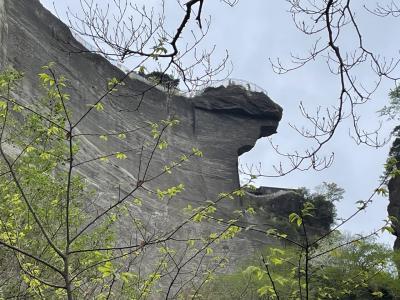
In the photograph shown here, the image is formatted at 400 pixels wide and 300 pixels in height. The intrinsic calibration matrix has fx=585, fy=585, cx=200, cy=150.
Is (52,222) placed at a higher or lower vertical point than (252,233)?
lower

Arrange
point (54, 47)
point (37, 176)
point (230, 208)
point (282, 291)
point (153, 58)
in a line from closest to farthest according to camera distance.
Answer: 1. point (153, 58)
2. point (37, 176)
3. point (282, 291)
4. point (54, 47)
5. point (230, 208)

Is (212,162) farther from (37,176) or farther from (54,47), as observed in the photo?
(37,176)

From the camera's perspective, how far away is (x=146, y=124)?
16688 millimetres

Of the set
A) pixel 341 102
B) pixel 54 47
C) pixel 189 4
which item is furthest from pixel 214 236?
pixel 54 47

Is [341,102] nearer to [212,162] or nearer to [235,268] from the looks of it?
[235,268]

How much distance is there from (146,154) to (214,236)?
17564mm

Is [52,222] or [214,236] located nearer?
[214,236]

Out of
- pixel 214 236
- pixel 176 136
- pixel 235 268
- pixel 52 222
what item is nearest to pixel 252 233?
pixel 235 268

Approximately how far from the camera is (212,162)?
Result: 25.2m

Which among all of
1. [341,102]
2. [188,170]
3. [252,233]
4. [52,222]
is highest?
[188,170]

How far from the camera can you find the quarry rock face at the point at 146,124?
58.6 feet

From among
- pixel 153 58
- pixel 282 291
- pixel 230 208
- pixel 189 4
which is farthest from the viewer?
pixel 230 208

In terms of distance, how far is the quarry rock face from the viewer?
1786cm

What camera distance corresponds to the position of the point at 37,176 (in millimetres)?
6973
